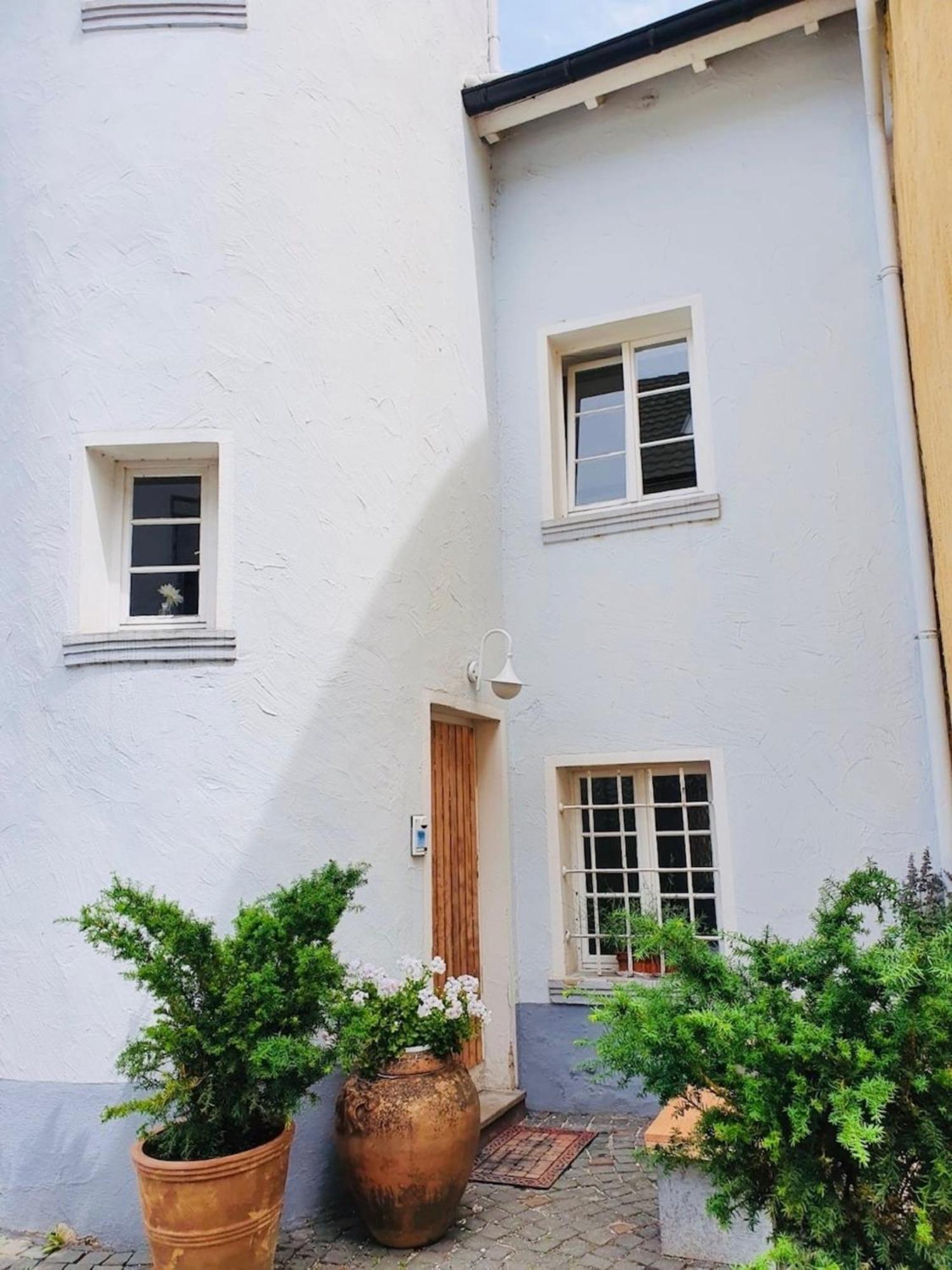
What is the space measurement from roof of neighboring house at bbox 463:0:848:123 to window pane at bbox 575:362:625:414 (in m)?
2.06

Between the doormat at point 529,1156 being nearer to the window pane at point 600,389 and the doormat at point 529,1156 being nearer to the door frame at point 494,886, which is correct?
the door frame at point 494,886

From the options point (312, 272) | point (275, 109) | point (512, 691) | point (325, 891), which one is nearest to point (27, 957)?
point (325, 891)

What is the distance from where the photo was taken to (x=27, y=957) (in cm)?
482

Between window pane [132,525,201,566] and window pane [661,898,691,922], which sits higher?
window pane [132,525,201,566]

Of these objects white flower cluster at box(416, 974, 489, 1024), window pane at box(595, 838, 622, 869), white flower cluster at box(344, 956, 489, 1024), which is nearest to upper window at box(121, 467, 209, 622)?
white flower cluster at box(344, 956, 489, 1024)

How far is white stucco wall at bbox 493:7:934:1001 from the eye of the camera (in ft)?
20.2

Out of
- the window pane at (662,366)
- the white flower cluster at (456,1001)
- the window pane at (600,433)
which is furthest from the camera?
the window pane at (600,433)

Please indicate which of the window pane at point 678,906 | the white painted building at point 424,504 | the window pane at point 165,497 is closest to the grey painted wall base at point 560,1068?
the white painted building at point 424,504

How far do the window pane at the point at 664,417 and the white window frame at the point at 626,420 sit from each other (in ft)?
0.25

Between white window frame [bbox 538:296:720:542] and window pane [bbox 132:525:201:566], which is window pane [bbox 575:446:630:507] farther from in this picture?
window pane [bbox 132:525:201:566]

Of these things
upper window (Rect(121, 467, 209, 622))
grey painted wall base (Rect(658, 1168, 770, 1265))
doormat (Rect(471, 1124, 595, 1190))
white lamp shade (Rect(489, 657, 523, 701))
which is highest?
upper window (Rect(121, 467, 209, 622))

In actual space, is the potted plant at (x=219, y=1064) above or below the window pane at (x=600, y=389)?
below

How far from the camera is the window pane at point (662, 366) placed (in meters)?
7.30

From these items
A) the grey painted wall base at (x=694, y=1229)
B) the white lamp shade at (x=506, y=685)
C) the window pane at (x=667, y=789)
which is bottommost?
the grey painted wall base at (x=694, y=1229)
